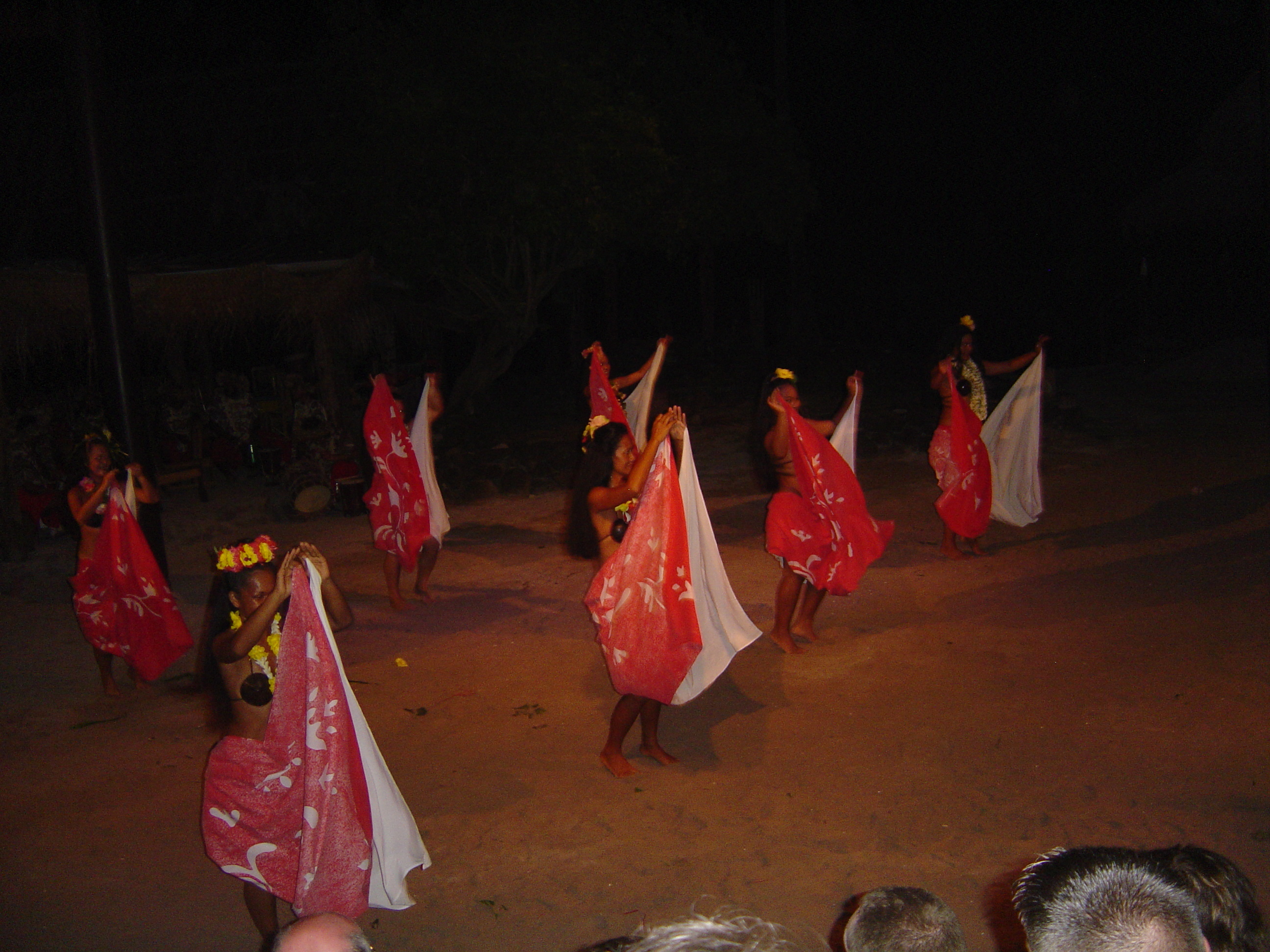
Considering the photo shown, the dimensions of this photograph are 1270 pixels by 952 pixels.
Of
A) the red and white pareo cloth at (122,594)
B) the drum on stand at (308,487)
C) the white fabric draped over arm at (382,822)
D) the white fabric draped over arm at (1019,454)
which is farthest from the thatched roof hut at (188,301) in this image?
the white fabric draped over arm at (382,822)

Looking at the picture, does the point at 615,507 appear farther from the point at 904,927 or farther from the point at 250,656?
the point at 904,927

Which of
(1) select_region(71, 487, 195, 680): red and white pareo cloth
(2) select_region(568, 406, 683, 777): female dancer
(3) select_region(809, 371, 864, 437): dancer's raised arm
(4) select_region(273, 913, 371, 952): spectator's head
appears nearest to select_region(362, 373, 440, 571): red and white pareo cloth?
(1) select_region(71, 487, 195, 680): red and white pareo cloth

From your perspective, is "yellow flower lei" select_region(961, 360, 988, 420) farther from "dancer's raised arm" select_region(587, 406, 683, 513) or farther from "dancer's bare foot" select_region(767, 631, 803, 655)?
"dancer's raised arm" select_region(587, 406, 683, 513)

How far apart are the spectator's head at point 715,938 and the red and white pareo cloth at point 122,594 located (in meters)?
5.20

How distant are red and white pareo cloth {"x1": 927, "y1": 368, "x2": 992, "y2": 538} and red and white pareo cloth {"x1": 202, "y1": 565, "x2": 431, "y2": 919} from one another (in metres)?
5.58

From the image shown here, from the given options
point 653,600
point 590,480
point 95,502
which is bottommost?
point 653,600

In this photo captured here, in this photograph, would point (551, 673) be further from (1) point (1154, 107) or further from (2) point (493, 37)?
(1) point (1154, 107)

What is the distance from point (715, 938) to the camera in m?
1.61

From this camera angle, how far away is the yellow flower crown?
3.39m

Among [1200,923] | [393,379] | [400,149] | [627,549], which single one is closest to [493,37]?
[400,149]

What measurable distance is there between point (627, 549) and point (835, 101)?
74.1 ft

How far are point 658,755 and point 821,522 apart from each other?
6.43ft

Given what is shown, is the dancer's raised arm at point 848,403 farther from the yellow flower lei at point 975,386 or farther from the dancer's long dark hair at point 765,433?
the yellow flower lei at point 975,386

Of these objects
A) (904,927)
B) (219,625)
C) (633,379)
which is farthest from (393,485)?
(904,927)
